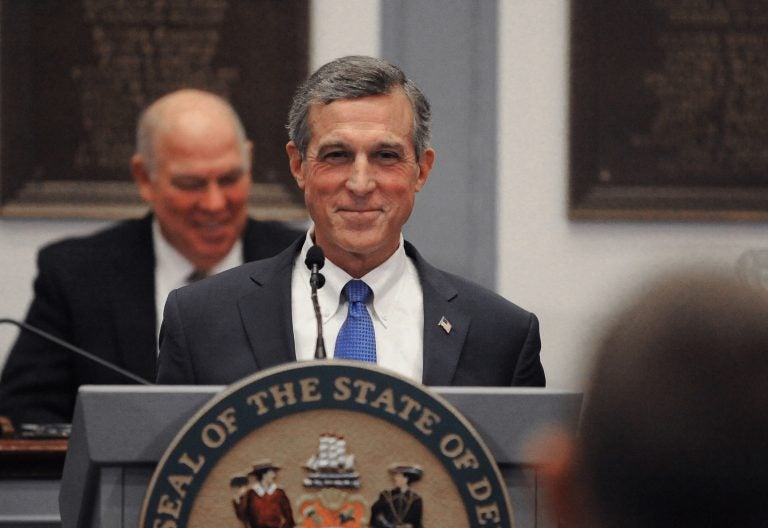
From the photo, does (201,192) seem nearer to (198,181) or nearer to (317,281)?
(198,181)

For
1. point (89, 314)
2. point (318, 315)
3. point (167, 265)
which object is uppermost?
point (318, 315)

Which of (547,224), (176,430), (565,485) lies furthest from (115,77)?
(565,485)

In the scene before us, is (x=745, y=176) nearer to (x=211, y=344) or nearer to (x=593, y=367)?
(x=211, y=344)

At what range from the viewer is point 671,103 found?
15.2 feet

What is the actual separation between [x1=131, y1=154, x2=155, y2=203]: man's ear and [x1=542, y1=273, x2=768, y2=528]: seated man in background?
135 inches

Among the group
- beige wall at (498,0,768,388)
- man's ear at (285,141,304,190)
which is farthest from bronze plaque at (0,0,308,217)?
man's ear at (285,141,304,190)

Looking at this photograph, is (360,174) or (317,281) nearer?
(317,281)

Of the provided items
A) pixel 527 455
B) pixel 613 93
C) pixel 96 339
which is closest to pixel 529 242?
pixel 613 93

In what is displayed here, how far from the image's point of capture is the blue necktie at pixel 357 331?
2.07m

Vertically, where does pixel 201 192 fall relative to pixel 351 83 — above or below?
below

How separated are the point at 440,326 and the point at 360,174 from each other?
0.95 ft

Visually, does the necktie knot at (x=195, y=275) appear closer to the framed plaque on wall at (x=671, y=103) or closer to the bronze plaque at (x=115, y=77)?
the bronze plaque at (x=115, y=77)

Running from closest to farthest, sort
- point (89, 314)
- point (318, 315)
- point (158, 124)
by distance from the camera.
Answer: point (318, 315)
point (89, 314)
point (158, 124)

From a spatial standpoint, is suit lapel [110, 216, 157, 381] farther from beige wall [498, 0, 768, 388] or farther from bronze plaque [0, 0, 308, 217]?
beige wall [498, 0, 768, 388]
